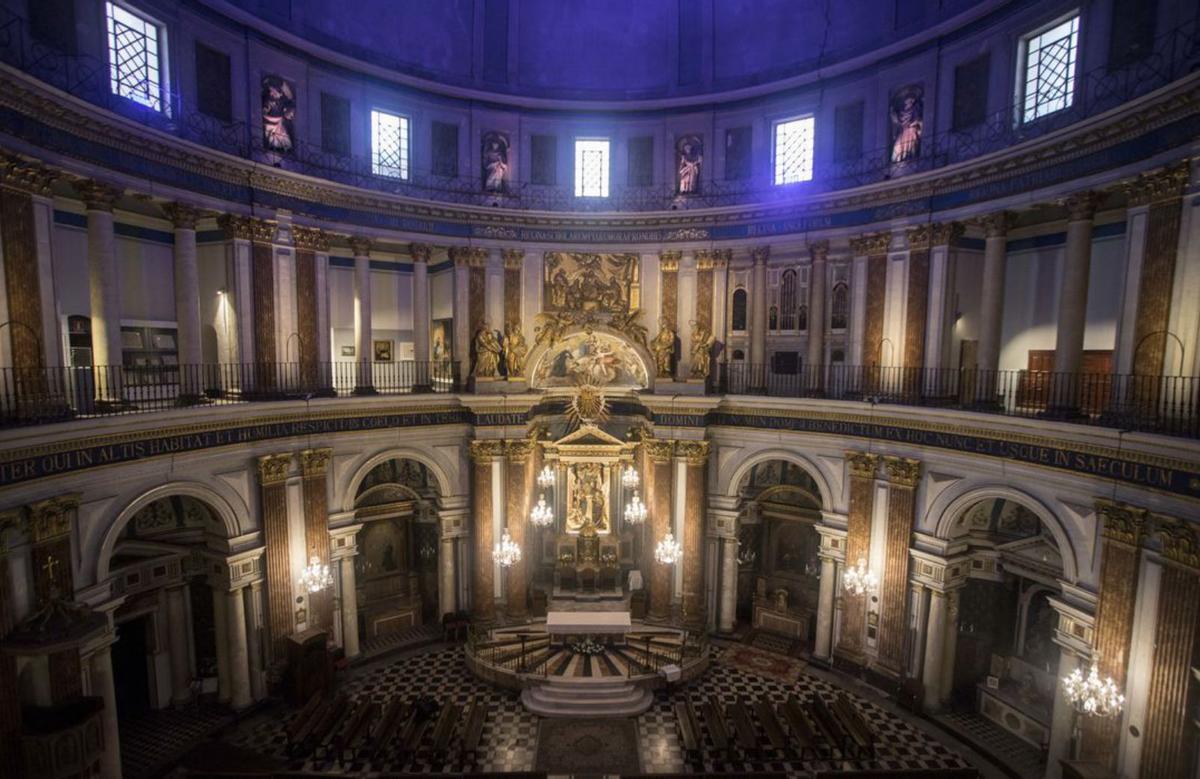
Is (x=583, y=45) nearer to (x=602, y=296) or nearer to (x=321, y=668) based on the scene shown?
(x=602, y=296)

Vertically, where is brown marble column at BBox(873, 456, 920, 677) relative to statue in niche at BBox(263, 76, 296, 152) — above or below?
below

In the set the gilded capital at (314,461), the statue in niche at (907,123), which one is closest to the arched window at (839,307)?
the statue in niche at (907,123)

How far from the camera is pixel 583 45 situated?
59.9 feet

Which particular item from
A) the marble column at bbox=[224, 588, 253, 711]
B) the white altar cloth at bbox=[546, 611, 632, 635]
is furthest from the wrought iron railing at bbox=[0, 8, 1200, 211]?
the white altar cloth at bbox=[546, 611, 632, 635]

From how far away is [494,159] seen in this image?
58.9 feet

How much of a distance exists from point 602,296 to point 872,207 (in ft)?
24.8

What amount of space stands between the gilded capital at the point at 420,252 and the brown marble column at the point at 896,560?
13.1m

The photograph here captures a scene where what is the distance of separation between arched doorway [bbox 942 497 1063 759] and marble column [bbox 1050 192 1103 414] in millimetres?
2866

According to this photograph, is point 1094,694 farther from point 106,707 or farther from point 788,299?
point 106,707

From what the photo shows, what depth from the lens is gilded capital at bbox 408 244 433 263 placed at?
56.7 ft

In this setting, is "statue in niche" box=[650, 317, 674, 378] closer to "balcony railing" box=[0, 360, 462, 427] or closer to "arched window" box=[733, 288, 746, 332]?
"arched window" box=[733, 288, 746, 332]

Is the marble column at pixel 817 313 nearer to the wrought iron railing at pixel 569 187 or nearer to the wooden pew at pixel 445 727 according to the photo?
the wrought iron railing at pixel 569 187

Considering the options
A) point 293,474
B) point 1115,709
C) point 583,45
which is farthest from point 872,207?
point 293,474

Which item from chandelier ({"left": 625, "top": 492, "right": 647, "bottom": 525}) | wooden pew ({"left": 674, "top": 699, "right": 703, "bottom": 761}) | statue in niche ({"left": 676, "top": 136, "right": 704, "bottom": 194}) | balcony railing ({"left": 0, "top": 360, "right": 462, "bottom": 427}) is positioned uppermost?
statue in niche ({"left": 676, "top": 136, "right": 704, "bottom": 194})
